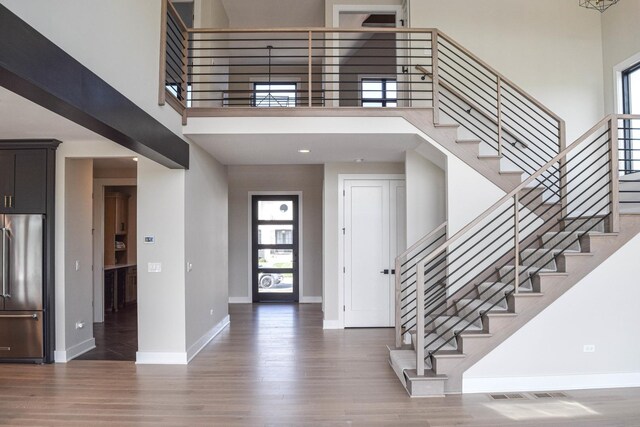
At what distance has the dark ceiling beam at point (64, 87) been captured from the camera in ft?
7.34

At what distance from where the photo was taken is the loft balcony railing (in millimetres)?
5414

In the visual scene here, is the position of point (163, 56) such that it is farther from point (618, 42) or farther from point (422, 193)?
point (618, 42)

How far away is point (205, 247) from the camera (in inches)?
250

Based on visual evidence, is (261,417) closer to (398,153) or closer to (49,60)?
(49,60)

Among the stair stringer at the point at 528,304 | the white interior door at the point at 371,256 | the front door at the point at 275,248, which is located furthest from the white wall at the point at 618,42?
the front door at the point at 275,248

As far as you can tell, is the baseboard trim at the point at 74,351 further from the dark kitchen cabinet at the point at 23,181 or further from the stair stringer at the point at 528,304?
the stair stringer at the point at 528,304

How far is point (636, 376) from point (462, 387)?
1.70m

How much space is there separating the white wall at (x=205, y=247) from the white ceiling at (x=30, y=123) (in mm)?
1379

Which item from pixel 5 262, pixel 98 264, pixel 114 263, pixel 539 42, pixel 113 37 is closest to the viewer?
pixel 113 37

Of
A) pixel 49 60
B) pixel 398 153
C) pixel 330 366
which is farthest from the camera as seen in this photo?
pixel 398 153

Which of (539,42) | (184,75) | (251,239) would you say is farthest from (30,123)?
(539,42)

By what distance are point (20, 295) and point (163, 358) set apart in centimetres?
180

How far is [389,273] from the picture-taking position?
7.35 metres

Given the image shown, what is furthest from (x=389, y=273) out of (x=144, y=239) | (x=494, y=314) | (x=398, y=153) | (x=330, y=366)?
(x=144, y=239)
